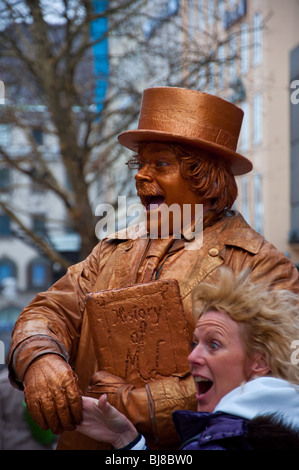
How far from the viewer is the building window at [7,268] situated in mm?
44844

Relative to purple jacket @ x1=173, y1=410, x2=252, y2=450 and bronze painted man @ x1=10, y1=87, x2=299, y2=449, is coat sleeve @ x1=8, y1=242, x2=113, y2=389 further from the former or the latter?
purple jacket @ x1=173, y1=410, x2=252, y2=450

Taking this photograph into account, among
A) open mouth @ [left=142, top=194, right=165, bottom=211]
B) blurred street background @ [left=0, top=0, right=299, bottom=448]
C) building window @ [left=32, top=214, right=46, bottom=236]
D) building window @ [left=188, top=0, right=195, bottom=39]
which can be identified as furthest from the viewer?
building window @ [left=32, top=214, right=46, bottom=236]

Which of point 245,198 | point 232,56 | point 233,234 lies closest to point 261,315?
point 233,234

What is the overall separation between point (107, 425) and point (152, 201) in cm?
103

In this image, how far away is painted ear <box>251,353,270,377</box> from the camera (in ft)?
8.10

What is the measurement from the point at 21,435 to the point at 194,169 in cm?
477

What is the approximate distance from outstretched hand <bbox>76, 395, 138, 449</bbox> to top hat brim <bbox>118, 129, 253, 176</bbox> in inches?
45.0

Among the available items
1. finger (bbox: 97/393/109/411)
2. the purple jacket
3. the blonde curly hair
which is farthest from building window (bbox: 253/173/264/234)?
the purple jacket

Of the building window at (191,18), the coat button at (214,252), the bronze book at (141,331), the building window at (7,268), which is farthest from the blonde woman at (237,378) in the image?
the building window at (7,268)

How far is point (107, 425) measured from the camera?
2.69 meters

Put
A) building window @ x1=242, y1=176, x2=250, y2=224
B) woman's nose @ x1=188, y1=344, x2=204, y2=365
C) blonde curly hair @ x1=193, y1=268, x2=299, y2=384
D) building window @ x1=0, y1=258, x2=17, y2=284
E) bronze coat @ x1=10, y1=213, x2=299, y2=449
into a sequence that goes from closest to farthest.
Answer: blonde curly hair @ x1=193, y1=268, x2=299, y2=384
woman's nose @ x1=188, y1=344, x2=204, y2=365
bronze coat @ x1=10, y1=213, x2=299, y2=449
building window @ x1=242, y1=176, x2=250, y2=224
building window @ x1=0, y1=258, x2=17, y2=284

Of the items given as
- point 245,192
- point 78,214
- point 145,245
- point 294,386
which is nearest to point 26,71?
point 78,214
